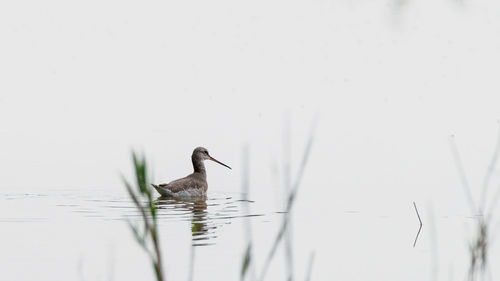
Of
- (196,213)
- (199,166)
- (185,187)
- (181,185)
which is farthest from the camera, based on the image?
(199,166)

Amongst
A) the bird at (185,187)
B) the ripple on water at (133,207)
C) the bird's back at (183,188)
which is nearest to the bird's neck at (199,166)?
the bird at (185,187)

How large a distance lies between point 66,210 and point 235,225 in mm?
2067

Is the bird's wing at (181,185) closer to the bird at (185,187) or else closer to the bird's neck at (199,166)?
the bird at (185,187)

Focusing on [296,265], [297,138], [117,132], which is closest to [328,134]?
[297,138]

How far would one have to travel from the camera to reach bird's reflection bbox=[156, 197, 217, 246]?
9102mm

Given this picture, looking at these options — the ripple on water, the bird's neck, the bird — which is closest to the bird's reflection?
the ripple on water

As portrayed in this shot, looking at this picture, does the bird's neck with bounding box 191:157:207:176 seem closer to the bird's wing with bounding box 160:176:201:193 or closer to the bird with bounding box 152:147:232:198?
the bird with bounding box 152:147:232:198

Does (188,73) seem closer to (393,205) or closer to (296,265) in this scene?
(393,205)

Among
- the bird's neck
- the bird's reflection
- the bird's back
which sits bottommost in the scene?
the bird's reflection

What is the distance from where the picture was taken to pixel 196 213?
11.3 m

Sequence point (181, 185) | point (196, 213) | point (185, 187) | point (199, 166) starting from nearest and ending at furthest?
point (196, 213), point (185, 187), point (181, 185), point (199, 166)

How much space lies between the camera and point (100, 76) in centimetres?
1966

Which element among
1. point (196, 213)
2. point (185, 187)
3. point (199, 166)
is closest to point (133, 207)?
point (196, 213)

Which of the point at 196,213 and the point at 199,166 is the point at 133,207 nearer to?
the point at 196,213
